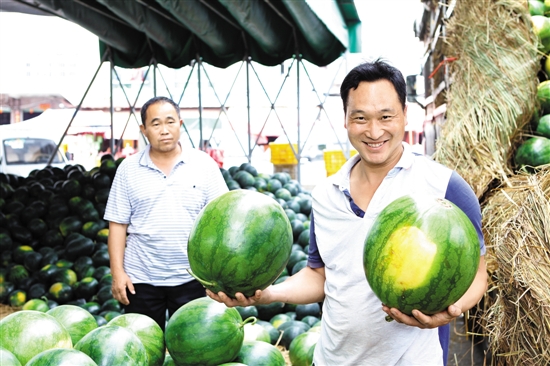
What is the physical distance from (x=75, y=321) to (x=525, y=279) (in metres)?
1.72

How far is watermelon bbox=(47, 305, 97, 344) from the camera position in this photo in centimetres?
194

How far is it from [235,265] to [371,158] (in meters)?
0.52

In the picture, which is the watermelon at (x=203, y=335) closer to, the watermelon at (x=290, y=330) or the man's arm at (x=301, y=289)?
the man's arm at (x=301, y=289)

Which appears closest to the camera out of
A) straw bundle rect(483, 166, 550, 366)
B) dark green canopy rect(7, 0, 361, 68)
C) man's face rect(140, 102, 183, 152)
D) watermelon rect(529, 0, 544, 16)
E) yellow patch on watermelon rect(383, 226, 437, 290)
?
yellow patch on watermelon rect(383, 226, 437, 290)

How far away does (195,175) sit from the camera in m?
3.33

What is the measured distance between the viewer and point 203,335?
76.0 inches

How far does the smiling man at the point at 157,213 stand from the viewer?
10.8 ft

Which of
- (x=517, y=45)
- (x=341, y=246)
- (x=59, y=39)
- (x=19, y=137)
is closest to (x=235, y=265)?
(x=341, y=246)

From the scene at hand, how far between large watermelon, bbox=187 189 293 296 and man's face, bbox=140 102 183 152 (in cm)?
168

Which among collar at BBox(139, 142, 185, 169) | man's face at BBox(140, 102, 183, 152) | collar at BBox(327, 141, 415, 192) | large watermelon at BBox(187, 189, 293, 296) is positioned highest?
man's face at BBox(140, 102, 183, 152)

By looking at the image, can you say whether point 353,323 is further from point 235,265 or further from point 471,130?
point 471,130

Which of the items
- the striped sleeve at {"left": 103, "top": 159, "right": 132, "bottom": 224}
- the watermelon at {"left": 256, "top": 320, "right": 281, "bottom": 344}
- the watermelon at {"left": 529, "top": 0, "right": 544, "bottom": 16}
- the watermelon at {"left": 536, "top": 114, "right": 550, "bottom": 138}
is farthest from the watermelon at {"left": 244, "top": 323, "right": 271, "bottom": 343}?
the watermelon at {"left": 529, "top": 0, "right": 544, "bottom": 16}

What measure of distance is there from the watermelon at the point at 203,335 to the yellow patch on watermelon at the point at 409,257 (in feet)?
2.66

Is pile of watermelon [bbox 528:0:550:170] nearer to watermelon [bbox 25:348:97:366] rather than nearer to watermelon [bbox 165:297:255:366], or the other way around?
watermelon [bbox 165:297:255:366]
